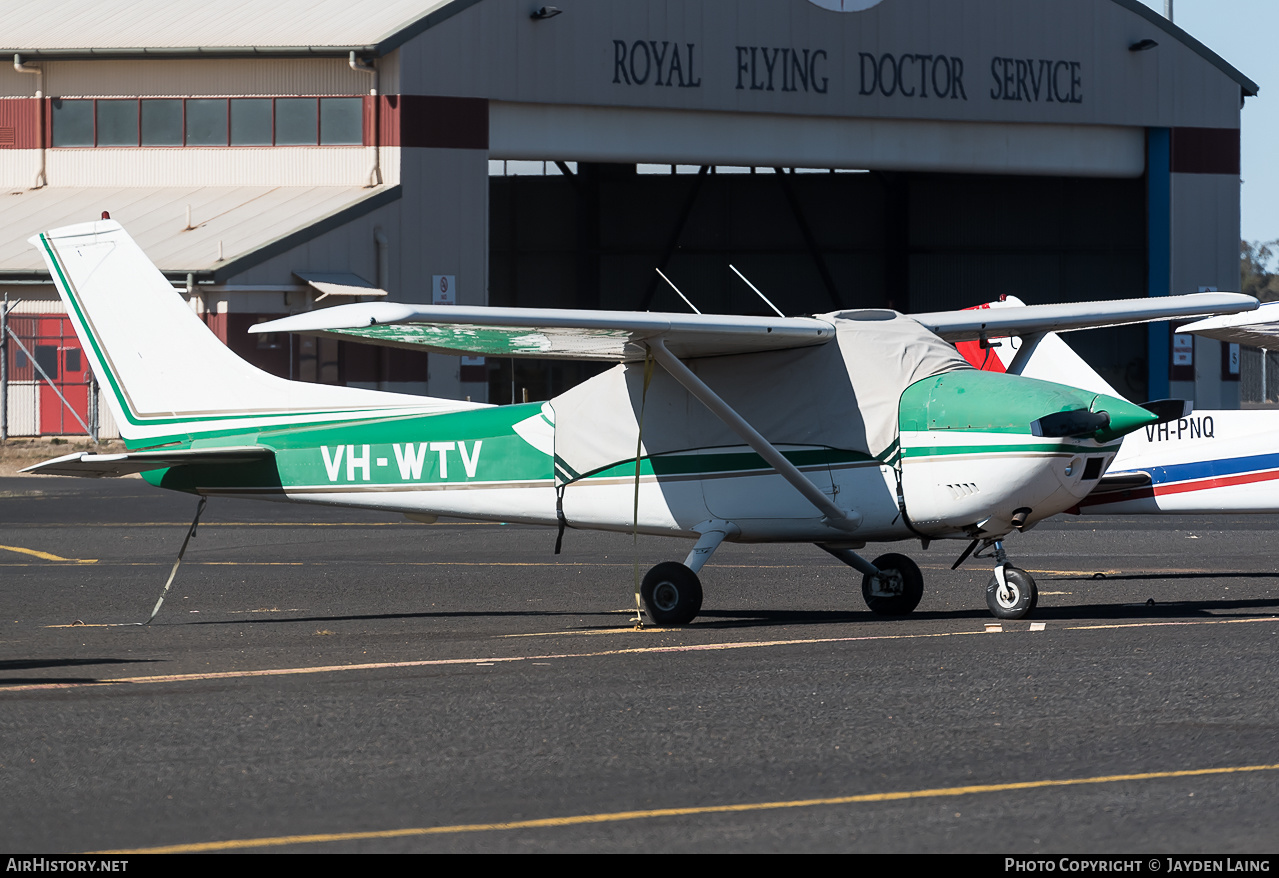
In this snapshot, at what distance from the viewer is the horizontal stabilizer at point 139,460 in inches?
424

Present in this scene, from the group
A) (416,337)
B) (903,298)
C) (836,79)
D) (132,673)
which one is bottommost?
(132,673)

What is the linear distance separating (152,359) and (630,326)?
4.00m

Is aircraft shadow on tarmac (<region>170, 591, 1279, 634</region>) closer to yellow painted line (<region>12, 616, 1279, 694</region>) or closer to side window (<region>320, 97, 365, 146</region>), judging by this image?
yellow painted line (<region>12, 616, 1279, 694</region>)

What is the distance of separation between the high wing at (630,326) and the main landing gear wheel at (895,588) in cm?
173

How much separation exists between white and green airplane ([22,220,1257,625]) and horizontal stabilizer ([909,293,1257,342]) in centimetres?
3

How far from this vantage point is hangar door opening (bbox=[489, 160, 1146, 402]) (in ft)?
152

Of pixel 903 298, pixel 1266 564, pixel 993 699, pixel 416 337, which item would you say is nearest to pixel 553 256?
pixel 903 298

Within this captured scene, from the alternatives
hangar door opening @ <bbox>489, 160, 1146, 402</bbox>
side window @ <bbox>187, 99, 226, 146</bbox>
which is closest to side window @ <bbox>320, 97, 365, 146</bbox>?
side window @ <bbox>187, 99, 226, 146</bbox>

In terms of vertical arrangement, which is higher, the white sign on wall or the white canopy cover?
the white sign on wall

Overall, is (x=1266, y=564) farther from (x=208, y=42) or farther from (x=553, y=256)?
(x=553, y=256)

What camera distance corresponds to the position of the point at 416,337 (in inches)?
417

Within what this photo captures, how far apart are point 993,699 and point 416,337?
465 cm

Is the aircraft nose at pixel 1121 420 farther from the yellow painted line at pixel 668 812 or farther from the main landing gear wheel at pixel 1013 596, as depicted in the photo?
the yellow painted line at pixel 668 812

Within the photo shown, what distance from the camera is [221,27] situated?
118 ft
